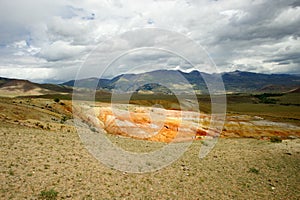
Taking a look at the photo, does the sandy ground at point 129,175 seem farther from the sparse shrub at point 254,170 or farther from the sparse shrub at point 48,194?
the sparse shrub at point 48,194

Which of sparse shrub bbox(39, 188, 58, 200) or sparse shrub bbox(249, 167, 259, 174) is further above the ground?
sparse shrub bbox(39, 188, 58, 200)

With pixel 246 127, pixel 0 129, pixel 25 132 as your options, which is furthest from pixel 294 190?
pixel 246 127

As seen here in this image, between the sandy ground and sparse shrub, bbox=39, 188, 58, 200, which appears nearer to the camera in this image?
sparse shrub, bbox=39, 188, 58, 200

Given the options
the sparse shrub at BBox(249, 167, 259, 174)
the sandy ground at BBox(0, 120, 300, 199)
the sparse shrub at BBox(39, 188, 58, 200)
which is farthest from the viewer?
the sparse shrub at BBox(249, 167, 259, 174)

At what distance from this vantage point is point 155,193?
15.5 m

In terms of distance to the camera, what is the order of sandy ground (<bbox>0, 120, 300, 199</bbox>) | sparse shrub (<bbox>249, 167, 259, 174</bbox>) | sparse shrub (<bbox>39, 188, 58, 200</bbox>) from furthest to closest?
sparse shrub (<bbox>249, 167, 259, 174</bbox>) → sandy ground (<bbox>0, 120, 300, 199</bbox>) → sparse shrub (<bbox>39, 188, 58, 200</bbox>)

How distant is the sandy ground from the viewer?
14.7 metres

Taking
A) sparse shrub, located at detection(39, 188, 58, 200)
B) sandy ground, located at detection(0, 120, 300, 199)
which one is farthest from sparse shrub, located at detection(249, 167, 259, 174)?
sparse shrub, located at detection(39, 188, 58, 200)

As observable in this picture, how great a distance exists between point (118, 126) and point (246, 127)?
30.3m

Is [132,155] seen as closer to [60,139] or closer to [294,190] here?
[60,139]

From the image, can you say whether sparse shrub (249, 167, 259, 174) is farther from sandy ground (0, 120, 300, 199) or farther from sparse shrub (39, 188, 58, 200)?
sparse shrub (39, 188, 58, 200)

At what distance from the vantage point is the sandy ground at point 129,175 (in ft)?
48.2

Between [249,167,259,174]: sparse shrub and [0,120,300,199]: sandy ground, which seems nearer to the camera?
[0,120,300,199]: sandy ground

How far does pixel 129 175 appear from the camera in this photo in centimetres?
1778
